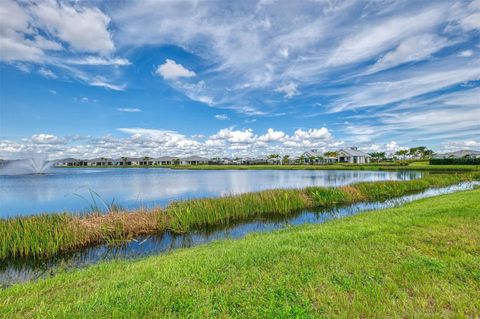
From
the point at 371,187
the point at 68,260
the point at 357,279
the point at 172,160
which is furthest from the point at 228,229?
the point at 172,160

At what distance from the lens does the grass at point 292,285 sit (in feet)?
12.0

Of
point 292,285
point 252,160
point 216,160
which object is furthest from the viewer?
point 216,160

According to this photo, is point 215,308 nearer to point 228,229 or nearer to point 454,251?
point 454,251

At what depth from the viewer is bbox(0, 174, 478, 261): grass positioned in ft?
33.2

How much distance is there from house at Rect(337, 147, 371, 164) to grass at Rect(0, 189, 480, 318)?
94818 mm

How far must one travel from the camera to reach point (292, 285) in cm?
430

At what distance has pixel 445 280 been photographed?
4.27 meters

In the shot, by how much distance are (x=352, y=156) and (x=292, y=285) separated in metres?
98.8

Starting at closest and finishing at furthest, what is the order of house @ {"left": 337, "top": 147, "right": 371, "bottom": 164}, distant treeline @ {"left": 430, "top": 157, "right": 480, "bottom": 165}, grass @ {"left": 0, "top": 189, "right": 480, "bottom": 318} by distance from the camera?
grass @ {"left": 0, "top": 189, "right": 480, "bottom": 318} → distant treeline @ {"left": 430, "top": 157, "right": 480, "bottom": 165} → house @ {"left": 337, "top": 147, "right": 371, "bottom": 164}

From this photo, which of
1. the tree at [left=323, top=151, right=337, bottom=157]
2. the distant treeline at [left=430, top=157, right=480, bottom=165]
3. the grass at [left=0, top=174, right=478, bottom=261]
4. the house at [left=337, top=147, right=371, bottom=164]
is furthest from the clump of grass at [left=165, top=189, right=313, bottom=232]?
the tree at [left=323, top=151, right=337, bottom=157]

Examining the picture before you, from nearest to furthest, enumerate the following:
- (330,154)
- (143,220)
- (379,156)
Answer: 1. (143,220)
2. (330,154)
3. (379,156)

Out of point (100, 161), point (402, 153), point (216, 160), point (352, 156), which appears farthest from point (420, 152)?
point (100, 161)

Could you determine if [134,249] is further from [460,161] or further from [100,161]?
[100,161]

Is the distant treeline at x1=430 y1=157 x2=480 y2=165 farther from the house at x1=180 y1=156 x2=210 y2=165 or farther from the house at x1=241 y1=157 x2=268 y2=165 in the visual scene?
the house at x1=180 y1=156 x2=210 y2=165
